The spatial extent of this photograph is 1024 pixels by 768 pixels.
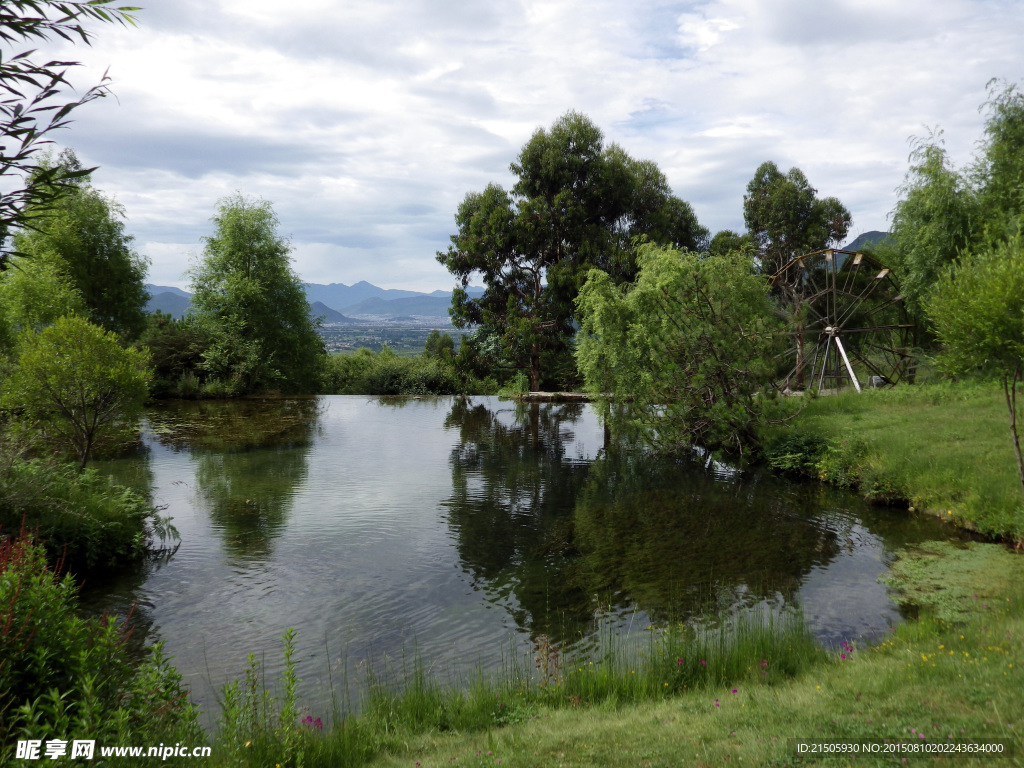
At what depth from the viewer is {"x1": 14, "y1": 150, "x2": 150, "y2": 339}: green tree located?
26.1m

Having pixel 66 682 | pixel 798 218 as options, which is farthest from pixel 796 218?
pixel 66 682

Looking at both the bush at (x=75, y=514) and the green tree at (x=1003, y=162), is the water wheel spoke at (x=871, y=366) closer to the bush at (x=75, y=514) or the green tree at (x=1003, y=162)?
the green tree at (x=1003, y=162)

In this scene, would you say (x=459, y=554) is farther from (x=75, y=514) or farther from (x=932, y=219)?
(x=932, y=219)

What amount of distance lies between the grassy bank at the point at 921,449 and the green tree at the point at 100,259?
2768cm

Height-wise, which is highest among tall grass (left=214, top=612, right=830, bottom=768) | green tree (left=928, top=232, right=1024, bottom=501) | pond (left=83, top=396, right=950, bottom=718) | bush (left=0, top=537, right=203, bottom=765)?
green tree (left=928, top=232, right=1024, bottom=501)

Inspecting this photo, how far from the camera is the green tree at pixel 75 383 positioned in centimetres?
1046

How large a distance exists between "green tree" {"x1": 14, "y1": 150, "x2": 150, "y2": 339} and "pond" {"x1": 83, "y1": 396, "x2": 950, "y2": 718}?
12.6 m

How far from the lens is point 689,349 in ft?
54.2

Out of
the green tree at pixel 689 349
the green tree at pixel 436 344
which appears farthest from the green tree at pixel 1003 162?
the green tree at pixel 436 344

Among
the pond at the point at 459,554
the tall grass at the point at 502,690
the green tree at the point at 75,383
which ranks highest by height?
the green tree at the point at 75,383

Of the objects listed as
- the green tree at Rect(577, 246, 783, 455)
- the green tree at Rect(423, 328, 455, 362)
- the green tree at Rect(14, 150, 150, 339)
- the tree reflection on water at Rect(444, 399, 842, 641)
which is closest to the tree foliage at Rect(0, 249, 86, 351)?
the green tree at Rect(14, 150, 150, 339)

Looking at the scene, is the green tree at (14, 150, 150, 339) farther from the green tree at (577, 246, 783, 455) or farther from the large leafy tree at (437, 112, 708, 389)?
the green tree at (577, 246, 783, 455)

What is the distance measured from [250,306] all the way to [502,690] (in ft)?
97.0

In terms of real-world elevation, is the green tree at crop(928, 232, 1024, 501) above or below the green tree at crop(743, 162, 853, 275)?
below
